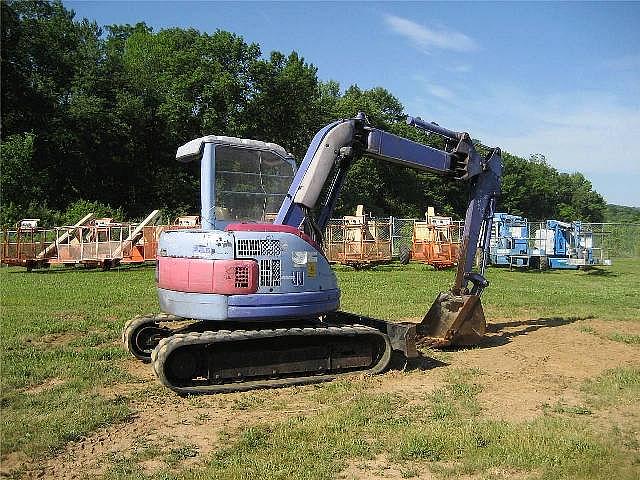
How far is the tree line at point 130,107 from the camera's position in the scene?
41219 millimetres

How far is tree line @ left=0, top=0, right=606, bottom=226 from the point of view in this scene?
135 ft

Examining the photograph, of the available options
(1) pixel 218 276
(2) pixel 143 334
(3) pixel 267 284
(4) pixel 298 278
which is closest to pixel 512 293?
(4) pixel 298 278

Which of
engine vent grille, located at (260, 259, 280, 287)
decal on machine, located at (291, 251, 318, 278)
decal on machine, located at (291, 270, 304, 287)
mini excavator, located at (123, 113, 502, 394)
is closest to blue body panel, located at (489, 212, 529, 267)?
mini excavator, located at (123, 113, 502, 394)

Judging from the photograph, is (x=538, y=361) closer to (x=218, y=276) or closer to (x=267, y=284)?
(x=267, y=284)

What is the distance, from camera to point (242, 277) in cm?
736

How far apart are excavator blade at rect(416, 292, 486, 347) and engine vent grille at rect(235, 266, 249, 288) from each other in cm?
357

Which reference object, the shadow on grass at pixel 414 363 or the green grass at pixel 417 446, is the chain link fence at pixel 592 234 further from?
the green grass at pixel 417 446

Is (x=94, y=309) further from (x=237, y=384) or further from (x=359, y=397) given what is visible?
(x=359, y=397)

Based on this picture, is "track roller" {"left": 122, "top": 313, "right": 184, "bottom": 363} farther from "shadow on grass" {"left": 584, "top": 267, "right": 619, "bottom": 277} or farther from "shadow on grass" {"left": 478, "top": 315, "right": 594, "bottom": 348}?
"shadow on grass" {"left": 584, "top": 267, "right": 619, "bottom": 277}

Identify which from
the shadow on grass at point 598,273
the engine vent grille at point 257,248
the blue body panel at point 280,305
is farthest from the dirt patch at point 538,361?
the shadow on grass at point 598,273

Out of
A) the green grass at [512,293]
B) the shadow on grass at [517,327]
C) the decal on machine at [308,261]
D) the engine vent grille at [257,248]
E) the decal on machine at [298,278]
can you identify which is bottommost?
the shadow on grass at [517,327]

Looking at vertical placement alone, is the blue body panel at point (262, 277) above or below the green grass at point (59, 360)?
above

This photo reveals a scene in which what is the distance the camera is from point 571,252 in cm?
2825

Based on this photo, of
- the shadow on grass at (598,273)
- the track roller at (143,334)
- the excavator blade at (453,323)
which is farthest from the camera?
the shadow on grass at (598,273)
